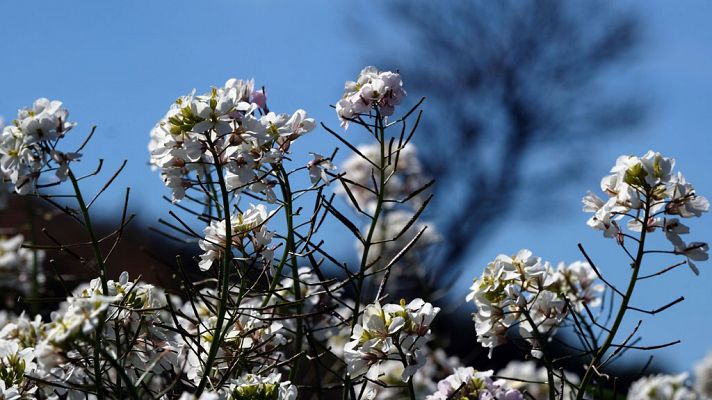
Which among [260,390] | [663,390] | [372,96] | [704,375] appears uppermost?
[704,375]

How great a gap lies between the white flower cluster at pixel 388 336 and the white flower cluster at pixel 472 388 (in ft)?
0.39

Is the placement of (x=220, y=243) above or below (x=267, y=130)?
below

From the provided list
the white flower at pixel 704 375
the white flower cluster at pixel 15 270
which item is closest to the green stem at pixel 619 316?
the white flower cluster at pixel 15 270

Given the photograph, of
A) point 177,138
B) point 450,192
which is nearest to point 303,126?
point 177,138

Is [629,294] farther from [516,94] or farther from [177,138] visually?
[516,94]

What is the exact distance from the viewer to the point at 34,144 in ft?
4.41

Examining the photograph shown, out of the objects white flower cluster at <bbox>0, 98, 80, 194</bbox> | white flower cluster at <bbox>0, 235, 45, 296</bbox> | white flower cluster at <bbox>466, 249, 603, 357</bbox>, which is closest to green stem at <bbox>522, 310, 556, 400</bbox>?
white flower cluster at <bbox>466, 249, 603, 357</bbox>

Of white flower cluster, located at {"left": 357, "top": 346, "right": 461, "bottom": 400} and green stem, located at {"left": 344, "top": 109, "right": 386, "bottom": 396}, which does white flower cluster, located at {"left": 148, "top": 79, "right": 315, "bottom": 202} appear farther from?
white flower cluster, located at {"left": 357, "top": 346, "right": 461, "bottom": 400}

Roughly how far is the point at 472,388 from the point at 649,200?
0.37m

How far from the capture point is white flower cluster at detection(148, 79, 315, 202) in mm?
1322

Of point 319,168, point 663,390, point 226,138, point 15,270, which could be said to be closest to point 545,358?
point 319,168

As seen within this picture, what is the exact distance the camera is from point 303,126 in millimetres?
1453

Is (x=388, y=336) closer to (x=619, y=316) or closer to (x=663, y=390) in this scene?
(x=619, y=316)

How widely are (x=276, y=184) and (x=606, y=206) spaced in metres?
0.48
